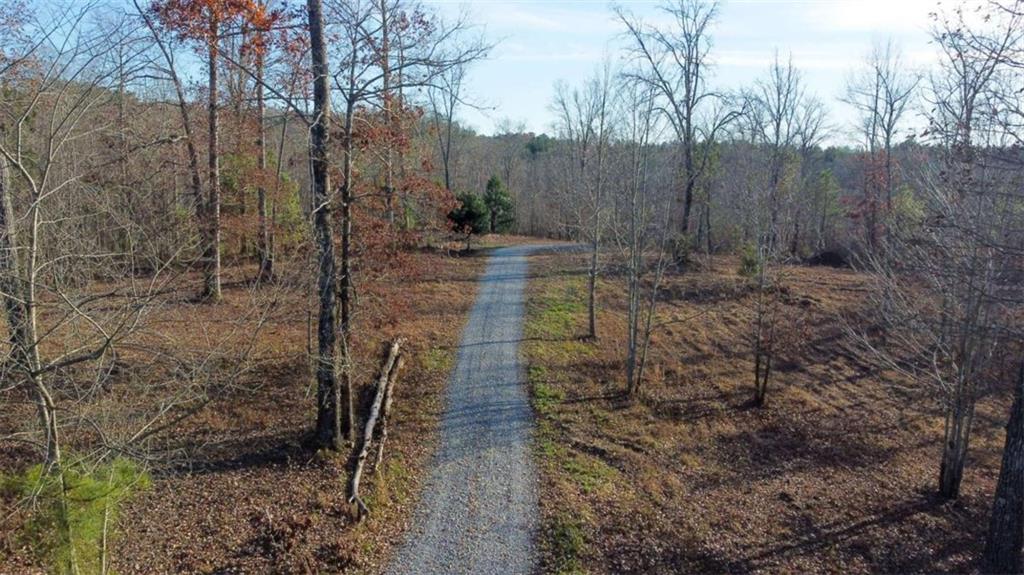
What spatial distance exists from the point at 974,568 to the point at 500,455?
728 cm

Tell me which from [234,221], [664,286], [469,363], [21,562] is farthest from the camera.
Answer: [664,286]

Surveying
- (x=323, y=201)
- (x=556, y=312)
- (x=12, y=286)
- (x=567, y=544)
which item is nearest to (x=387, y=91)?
(x=323, y=201)

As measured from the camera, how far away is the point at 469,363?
15.3 metres

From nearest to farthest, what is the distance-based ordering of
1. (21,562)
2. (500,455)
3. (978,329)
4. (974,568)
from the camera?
(21,562) < (978,329) < (974,568) < (500,455)

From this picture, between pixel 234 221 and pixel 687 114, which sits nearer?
pixel 234 221

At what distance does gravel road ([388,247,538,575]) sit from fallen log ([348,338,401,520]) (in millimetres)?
874

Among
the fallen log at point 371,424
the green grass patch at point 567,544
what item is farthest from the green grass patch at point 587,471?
the fallen log at point 371,424

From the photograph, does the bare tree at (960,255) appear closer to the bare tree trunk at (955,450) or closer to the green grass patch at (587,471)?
the bare tree trunk at (955,450)

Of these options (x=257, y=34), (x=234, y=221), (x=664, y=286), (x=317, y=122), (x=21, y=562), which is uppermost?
(x=257, y=34)

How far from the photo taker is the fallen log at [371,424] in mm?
9195

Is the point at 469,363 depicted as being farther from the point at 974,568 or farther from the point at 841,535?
the point at 974,568

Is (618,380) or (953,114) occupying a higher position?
(953,114)

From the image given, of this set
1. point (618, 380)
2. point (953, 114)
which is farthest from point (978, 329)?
point (618, 380)

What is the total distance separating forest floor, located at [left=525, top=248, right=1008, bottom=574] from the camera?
9.20 m
